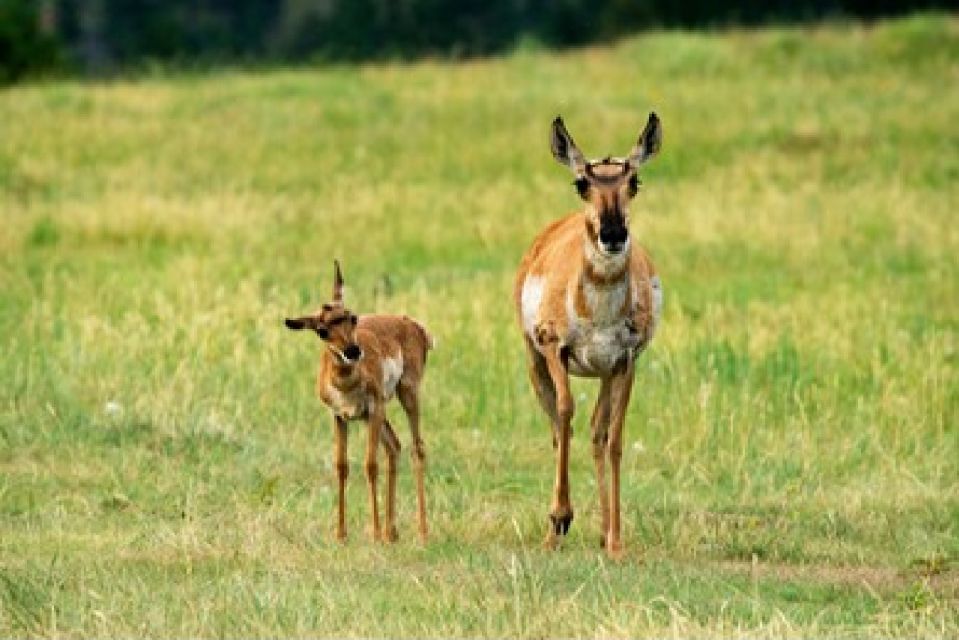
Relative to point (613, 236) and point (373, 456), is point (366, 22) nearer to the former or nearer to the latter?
point (373, 456)

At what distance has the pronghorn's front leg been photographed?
36.6 feet

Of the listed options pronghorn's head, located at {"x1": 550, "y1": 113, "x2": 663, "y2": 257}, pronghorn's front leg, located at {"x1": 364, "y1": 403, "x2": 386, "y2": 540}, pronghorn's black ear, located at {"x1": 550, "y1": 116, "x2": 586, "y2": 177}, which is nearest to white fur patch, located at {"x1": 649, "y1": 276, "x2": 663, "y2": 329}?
pronghorn's head, located at {"x1": 550, "y1": 113, "x2": 663, "y2": 257}

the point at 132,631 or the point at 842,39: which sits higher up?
the point at 842,39

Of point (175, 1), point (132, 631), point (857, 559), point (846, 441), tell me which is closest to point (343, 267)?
point (846, 441)

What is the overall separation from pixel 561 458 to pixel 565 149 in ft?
4.50

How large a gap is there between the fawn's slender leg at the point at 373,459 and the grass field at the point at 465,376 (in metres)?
0.09

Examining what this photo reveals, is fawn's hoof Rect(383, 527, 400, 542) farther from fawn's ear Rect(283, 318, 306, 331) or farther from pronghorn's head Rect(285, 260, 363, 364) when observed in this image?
fawn's ear Rect(283, 318, 306, 331)

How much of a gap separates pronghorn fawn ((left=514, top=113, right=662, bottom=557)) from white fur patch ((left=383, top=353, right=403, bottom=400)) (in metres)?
0.64

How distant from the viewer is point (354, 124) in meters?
34.0

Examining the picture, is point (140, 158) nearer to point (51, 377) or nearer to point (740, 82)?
point (740, 82)

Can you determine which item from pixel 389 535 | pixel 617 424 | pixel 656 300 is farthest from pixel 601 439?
pixel 389 535

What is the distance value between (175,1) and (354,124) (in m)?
59.0

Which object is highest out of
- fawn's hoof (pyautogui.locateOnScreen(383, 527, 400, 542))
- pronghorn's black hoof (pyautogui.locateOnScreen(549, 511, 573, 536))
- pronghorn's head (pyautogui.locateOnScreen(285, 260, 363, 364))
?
pronghorn's head (pyautogui.locateOnScreen(285, 260, 363, 364))

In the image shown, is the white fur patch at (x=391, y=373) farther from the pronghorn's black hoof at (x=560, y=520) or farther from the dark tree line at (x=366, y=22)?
the dark tree line at (x=366, y=22)
